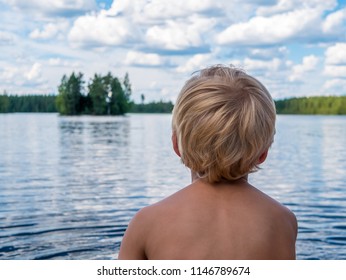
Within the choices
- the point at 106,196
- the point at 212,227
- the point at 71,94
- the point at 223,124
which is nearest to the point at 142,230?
the point at 212,227

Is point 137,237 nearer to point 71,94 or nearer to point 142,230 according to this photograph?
point 142,230

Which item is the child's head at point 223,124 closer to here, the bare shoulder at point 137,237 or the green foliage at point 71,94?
the bare shoulder at point 137,237

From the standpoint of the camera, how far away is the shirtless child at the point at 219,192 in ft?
7.34

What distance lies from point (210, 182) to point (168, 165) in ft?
56.9

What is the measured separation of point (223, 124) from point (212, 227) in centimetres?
36

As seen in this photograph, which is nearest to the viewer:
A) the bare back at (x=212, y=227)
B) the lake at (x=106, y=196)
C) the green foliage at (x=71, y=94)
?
the bare back at (x=212, y=227)

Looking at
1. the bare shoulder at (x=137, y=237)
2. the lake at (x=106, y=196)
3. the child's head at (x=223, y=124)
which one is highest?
the child's head at (x=223, y=124)

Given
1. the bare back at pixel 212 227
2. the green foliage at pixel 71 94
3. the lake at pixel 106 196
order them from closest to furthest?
the bare back at pixel 212 227 → the lake at pixel 106 196 → the green foliage at pixel 71 94

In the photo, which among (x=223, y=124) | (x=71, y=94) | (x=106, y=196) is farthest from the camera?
(x=71, y=94)

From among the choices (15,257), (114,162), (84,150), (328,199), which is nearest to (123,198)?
(328,199)

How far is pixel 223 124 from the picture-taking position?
223 centimetres

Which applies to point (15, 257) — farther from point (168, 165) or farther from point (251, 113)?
point (168, 165)

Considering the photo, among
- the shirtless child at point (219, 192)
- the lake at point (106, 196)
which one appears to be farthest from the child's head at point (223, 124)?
the lake at point (106, 196)
